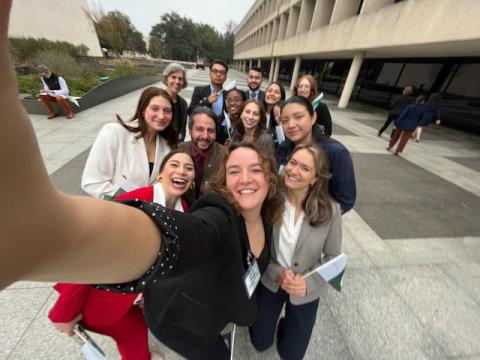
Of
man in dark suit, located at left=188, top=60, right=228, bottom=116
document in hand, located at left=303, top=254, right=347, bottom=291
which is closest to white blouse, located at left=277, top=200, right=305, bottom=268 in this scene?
document in hand, located at left=303, top=254, right=347, bottom=291

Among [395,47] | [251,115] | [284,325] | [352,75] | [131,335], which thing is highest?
[395,47]

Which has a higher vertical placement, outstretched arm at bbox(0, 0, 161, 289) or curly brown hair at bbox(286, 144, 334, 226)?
outstretched arm at bbox(0, 0, 161, 289)

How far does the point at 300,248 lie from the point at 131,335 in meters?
1.36

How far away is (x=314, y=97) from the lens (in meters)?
2.98

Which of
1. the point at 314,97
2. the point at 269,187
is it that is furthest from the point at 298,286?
the point at 314,97

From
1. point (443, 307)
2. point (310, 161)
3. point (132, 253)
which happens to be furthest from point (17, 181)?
point (443, 307)

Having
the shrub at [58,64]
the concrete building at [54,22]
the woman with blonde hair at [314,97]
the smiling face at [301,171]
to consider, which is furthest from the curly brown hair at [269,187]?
the concrete building at [54,22]

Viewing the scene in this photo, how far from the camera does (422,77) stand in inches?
498

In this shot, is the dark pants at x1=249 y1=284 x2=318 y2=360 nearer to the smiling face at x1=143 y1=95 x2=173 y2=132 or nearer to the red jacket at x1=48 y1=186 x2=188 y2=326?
the red jacket at x1=48 y1=186 x2=188 y2=326

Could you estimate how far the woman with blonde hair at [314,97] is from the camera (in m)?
→ 2.76

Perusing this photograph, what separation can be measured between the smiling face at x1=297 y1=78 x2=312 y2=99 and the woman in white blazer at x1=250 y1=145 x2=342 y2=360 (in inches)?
69.4

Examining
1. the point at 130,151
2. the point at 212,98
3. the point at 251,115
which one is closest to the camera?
the point at 130,151

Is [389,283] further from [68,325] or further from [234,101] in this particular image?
[234,101]

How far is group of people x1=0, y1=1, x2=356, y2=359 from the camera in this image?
0.38 m
